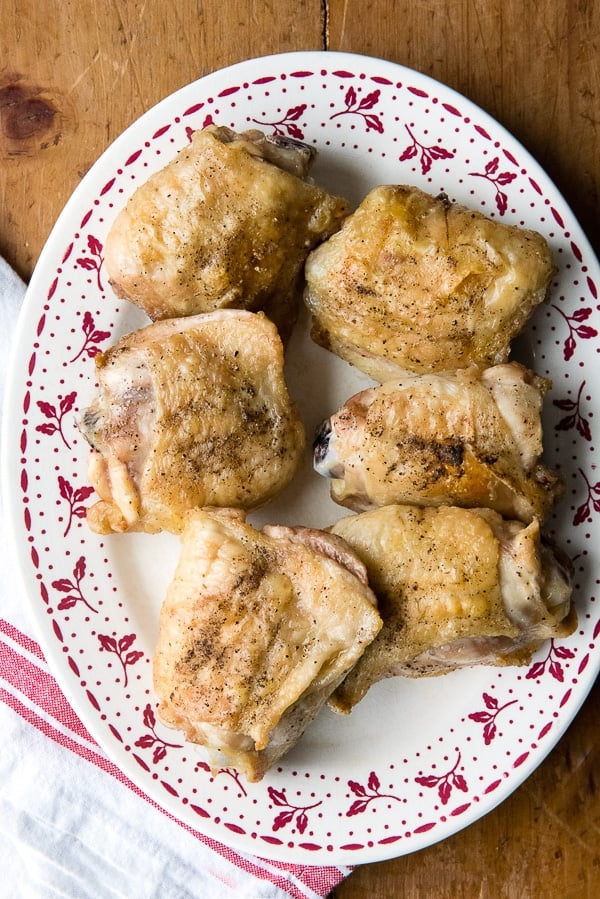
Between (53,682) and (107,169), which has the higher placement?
(107,169)

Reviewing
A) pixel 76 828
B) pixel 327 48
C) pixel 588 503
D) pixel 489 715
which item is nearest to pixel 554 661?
pixel 489 715

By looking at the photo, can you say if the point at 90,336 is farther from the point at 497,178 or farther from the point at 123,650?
the point at 497,178

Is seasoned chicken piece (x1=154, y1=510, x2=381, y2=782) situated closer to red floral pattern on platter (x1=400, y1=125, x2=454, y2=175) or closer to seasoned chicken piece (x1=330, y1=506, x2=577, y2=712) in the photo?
seasoned chicken piece (x1=330, y1=506, x2=577, y2=712)

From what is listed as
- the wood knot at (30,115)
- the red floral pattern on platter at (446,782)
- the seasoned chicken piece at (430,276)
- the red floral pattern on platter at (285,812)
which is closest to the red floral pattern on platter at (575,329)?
the seasoned chicken piece at (430,276)

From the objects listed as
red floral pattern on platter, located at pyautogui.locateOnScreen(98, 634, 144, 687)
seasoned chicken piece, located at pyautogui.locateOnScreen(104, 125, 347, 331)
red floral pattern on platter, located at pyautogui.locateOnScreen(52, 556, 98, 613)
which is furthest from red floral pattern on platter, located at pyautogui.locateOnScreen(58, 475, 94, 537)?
seasoned chicken piece, located at pyautogui.locateOnScreen(104, 125, 347, 331)

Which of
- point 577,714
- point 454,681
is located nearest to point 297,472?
point 454,681

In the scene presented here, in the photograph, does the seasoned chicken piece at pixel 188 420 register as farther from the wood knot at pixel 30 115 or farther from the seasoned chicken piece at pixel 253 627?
the wood knot at pixel 30 115

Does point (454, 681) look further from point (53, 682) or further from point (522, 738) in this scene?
point (53, 682)
